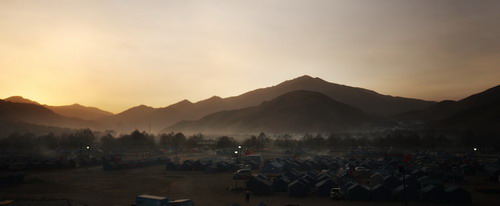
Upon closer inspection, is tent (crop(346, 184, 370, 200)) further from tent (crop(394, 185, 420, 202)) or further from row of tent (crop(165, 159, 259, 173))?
row of tent (crop(165, 159, 259, 173))

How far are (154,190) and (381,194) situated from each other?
30430 millimetres

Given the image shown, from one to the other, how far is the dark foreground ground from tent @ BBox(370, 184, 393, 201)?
1236 millimetres

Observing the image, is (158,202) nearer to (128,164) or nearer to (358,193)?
(358,193)

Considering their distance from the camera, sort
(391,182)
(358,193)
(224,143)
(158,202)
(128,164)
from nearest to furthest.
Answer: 1. (158,202)
2. (358,193)
3. (391,182)
4. (128,164)
5. (224,143)

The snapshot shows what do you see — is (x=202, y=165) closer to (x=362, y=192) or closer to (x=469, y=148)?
(x=362, y=192)

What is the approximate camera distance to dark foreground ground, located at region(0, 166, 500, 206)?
136ft

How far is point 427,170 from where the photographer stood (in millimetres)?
61062

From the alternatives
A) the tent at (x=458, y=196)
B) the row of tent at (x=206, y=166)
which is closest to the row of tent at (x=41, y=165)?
the row of tent at (x=206, y=166)

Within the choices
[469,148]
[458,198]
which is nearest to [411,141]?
[469,148]

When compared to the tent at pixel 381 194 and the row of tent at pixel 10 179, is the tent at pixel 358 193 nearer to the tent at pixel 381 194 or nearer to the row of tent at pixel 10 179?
the tent at pixel 381 194

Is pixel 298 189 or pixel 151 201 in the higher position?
pixel 151 201

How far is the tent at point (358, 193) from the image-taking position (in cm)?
4166

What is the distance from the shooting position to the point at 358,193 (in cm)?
4188

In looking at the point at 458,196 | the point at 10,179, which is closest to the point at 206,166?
the point at 10,179
